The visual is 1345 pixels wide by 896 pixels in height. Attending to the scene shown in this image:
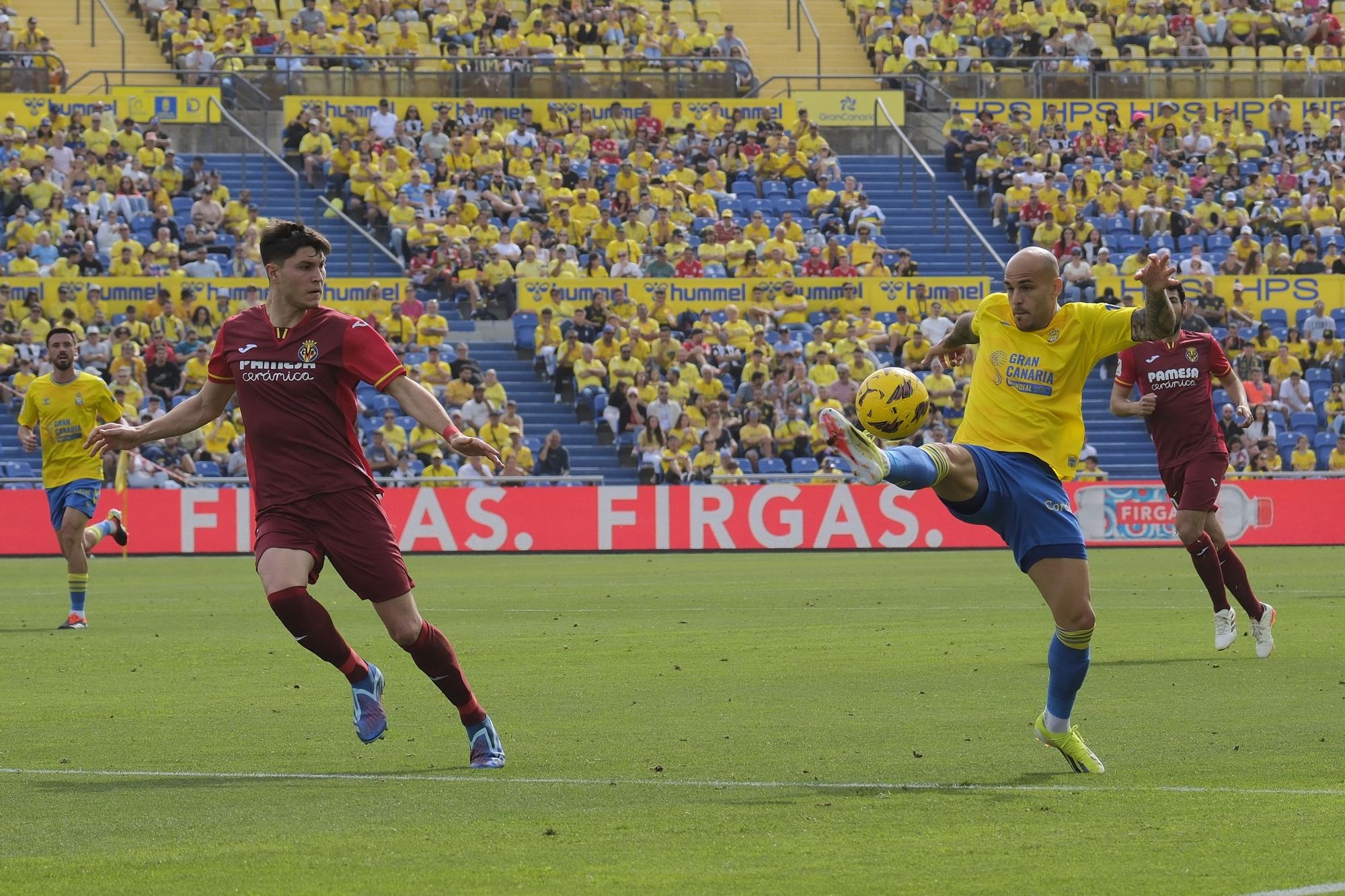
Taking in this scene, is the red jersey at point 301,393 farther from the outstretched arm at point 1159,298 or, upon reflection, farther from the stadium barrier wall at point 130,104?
the stadium barrier wall at point 130,104

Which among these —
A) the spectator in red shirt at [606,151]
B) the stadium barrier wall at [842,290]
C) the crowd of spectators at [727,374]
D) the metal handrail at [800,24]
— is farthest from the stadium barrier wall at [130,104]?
the metal handrail at [800,24]

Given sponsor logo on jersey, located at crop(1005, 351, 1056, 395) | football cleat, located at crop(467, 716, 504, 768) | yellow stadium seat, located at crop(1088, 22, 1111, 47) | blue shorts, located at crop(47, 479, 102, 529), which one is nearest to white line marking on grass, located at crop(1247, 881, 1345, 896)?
sponsor logo on jersey, located at crop(1005, 351, 1056, 395)

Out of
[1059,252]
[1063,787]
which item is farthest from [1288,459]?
[1063,787]

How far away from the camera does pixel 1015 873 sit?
20.2 feet

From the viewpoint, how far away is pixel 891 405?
29.3 ft

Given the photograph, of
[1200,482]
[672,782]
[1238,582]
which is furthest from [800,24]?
[672,782]

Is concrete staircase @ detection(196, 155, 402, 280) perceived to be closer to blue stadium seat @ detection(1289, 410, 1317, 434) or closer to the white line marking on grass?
blue stadium seat @ detection(1289, 410, 1317, 434)

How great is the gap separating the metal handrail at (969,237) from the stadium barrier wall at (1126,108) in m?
2.90

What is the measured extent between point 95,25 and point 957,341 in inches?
1441

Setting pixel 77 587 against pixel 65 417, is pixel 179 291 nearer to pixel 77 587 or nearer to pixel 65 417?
pixel 65 417

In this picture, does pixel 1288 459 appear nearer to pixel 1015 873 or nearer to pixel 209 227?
pixel 209 227

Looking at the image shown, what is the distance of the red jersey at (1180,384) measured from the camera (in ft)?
47.7

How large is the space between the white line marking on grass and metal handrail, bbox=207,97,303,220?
31863 mm

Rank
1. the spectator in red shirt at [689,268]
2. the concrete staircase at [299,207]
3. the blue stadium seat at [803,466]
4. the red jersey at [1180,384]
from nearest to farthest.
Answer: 1. the red jersey at [1180,384]
2. the blue stadium seat at [803,466]
3. the spectator in red shirt at [689,268]
4. the concrete staircase at [299,207]
